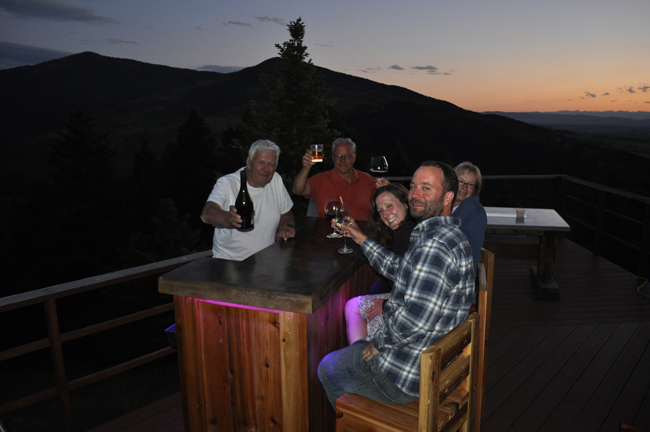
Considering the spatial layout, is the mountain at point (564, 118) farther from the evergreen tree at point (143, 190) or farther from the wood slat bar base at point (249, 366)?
the wood slat bar base at point (249, 366)

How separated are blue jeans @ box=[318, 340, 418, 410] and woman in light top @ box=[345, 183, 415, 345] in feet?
0.99

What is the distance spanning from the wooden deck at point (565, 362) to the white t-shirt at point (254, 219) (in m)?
0.99

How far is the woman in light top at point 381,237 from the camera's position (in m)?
1.97

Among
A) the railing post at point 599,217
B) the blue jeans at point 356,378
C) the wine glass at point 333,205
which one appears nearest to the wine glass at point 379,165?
the wine glass at point 333,205

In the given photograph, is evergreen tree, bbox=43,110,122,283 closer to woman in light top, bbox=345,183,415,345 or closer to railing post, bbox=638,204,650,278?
railing post, bbox=638,204,650,278

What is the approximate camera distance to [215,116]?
2662 inches

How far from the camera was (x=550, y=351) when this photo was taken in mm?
3191

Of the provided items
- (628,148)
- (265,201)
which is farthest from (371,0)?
(628,148)

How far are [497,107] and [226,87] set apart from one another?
5880 centimetres

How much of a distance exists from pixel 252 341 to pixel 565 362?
2549mm

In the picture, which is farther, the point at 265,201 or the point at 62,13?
the point at 62,13

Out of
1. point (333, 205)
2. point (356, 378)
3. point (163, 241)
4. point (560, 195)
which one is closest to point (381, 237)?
point (333, 205)

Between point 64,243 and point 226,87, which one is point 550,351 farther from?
point 226,87

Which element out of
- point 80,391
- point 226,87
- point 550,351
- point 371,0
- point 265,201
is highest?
point 226,87
